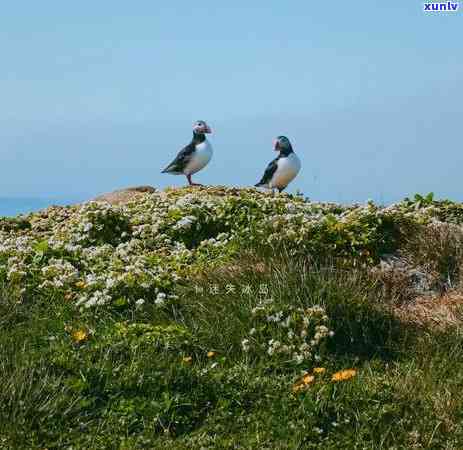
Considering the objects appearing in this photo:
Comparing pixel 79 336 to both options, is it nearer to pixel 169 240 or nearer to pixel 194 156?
pixel 169 240

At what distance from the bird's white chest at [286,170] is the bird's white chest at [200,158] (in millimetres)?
1763

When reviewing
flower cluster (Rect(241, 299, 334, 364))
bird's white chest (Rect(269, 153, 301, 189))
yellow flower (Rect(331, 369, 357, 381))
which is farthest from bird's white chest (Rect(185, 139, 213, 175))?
yellow flower (Rect(331, 369, 357, 381))

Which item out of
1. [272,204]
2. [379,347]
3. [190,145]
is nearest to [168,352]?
[379,347]

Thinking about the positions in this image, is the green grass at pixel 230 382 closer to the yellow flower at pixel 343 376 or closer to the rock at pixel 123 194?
the yellow flower at pixel 343 376

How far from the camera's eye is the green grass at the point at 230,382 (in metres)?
6.77

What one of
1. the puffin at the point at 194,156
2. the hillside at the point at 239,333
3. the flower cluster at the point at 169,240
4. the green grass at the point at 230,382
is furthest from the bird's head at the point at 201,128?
the green grass at the point at 230,382

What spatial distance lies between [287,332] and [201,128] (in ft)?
43.1

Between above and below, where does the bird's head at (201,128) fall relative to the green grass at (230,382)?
above

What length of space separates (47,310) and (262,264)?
2419 millimetres

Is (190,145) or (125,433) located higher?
(190,145)

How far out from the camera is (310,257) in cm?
1015

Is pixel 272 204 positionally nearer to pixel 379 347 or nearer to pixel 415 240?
pixel 415 240

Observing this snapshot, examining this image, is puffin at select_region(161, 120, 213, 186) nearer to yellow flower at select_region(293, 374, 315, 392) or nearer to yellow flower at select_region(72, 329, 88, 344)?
yellow flower at select_region(72, 329, 88, 344)

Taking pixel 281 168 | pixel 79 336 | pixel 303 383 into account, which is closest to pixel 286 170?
pixel 281 168
